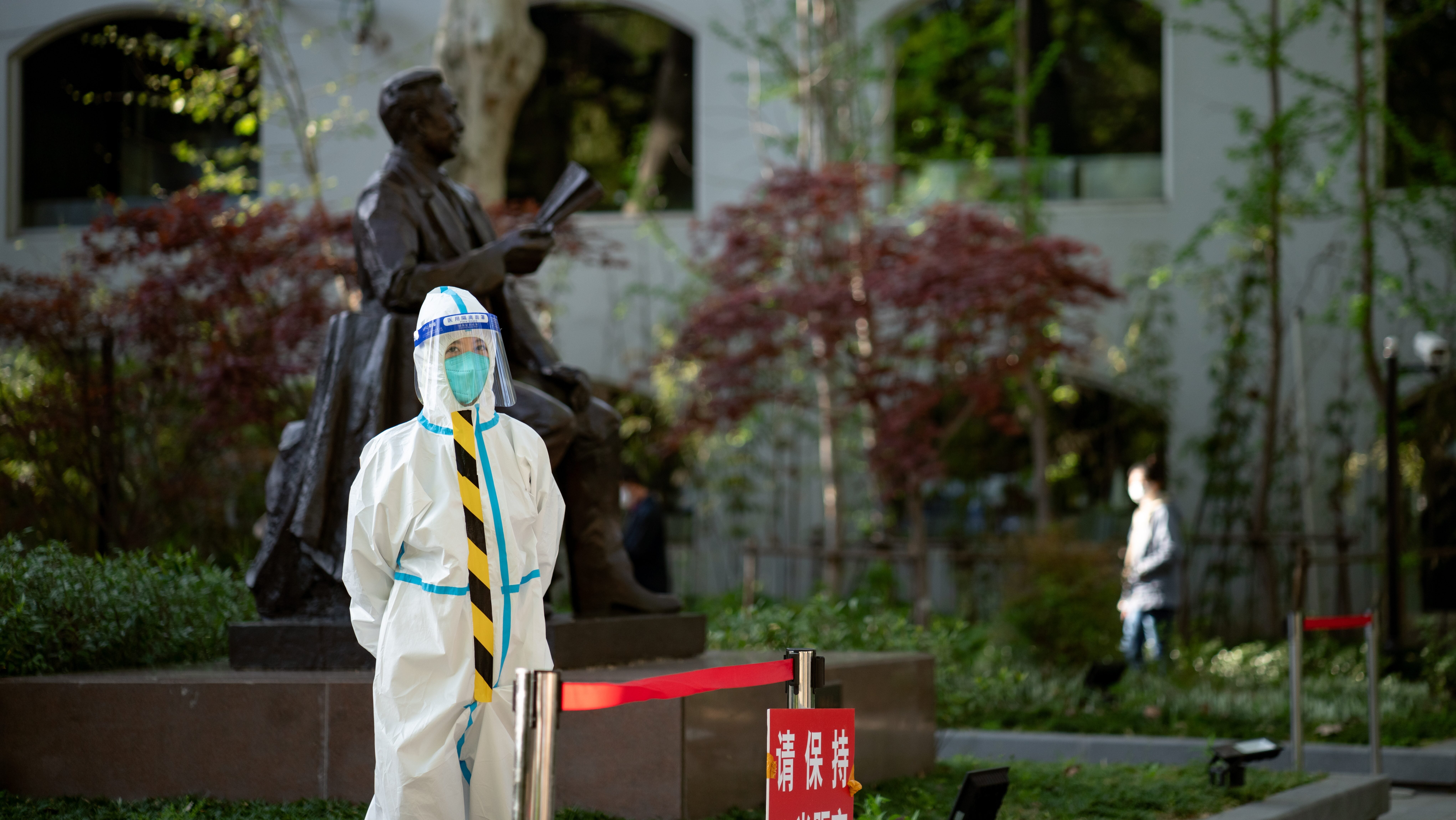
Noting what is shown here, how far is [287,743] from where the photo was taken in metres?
4.98

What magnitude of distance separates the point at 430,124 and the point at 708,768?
2.77 m

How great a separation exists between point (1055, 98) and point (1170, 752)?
9.56m

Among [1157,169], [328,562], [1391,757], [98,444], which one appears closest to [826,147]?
[1157,169]

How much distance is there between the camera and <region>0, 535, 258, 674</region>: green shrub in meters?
5.53

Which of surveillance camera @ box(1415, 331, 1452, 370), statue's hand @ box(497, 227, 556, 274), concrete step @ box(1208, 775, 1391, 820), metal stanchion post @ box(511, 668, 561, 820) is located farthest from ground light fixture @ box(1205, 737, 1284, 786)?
surveillance camera @ box(1415, 331, 1452, 370)

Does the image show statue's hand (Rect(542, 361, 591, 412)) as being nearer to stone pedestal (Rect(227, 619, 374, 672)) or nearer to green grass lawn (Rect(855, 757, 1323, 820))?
stone pedestal (Rect(227, 619, 374, 672))

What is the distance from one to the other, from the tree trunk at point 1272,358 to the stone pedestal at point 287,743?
8561mm

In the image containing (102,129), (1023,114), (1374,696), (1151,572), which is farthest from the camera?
(102,129)

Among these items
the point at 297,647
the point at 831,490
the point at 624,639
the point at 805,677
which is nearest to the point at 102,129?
the point at 831,490

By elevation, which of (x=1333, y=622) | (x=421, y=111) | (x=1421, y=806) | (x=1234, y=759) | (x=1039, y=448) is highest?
(x=421, y=111)

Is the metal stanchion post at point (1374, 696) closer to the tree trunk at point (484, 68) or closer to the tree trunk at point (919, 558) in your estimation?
the tree trunk at point (919, 558)

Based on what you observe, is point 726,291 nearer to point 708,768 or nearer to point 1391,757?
point 1391,757

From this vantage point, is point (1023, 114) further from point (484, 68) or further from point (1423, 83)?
point (484, 68)

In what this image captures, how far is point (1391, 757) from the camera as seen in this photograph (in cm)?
745
